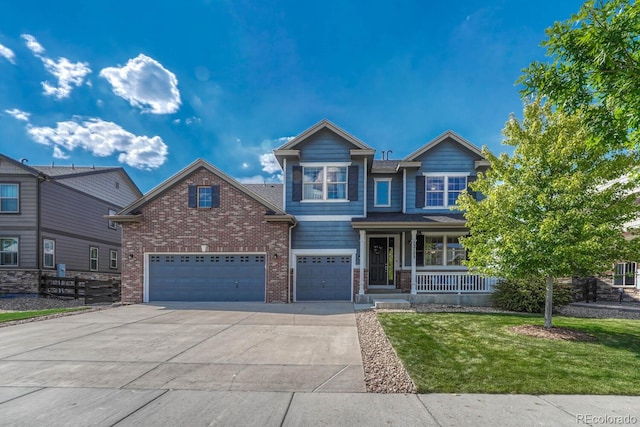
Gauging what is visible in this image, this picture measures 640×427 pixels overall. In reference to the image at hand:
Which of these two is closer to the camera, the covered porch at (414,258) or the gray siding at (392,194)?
the covered porch at (414,258)

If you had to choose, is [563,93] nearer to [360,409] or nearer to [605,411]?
[605,411]

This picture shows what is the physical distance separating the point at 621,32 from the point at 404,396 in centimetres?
640

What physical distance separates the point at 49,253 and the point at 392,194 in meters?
18.3

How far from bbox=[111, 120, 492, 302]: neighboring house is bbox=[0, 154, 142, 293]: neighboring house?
22.8 feet

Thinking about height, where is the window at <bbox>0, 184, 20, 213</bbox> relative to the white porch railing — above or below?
above

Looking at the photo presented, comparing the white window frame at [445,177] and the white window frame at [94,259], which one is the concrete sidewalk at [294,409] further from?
the white window frame at [94,259]

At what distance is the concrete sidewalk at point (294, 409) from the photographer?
374 cm

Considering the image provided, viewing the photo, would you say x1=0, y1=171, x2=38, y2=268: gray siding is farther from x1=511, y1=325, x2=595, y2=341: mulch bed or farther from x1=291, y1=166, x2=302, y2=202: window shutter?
x1=511, y1=325, x2=595, y2=341: mulch bed

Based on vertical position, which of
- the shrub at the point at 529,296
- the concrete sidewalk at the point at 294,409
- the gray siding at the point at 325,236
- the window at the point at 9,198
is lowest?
the shrub at the point at 529,296

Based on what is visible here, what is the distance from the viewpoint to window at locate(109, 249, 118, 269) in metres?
21.8

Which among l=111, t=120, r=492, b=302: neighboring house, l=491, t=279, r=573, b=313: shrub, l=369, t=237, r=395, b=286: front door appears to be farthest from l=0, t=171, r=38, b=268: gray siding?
l=491, t=279, r=573, b=313: shrub

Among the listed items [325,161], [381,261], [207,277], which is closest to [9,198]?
[207,277]

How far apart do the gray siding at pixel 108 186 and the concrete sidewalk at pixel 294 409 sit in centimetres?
1802

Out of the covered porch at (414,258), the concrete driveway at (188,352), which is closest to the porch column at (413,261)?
the covered porch at (414,258)
